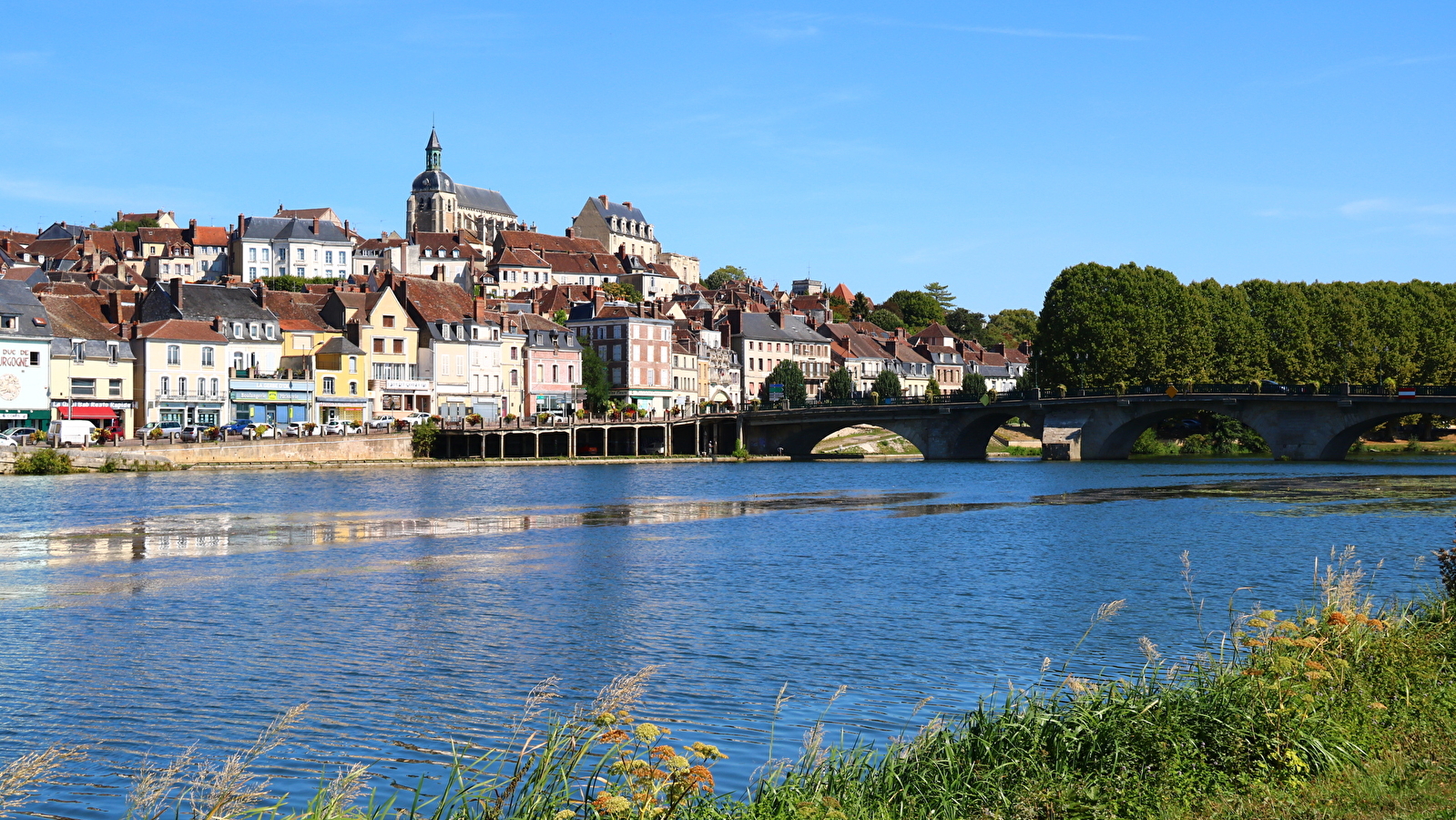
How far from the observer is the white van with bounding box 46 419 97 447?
65.4 m

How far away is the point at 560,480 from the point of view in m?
66.3

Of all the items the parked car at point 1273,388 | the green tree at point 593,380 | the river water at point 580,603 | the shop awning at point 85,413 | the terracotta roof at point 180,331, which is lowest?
the river water at point 580,603

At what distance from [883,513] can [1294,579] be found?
19.5 meters

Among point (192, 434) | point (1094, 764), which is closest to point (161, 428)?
point (192, 434)

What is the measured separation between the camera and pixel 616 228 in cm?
18638

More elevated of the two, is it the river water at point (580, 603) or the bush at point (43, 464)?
the bush at point (43, 464)

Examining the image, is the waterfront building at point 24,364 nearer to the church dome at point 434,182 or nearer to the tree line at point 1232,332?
the tree line at point 1232,332

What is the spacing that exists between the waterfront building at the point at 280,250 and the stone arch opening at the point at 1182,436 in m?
79.7

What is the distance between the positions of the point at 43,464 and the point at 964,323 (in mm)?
136874

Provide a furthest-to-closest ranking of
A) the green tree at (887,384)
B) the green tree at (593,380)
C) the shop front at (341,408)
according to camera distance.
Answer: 1. the green tree at (887,384)
2. the green tree at (593,380)
3. the shop front at (341,408)

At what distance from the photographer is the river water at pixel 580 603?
14.8 metres

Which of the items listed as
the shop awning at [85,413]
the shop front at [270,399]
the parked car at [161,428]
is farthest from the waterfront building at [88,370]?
the shop front at [270,399]

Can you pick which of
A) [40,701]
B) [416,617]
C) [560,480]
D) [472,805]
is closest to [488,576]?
[416,617]

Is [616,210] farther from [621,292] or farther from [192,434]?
[192,434]
